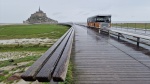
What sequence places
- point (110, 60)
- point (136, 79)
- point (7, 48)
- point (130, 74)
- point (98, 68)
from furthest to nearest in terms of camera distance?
point (7, 48) → point (110, 60) → point (98, 68) → point (130, 74) → point (136, 79)

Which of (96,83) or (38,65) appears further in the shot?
(96,83)

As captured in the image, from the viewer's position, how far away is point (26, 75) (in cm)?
332

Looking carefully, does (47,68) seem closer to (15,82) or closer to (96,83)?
Answer: (96,83)

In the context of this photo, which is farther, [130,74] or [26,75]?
[130,74]

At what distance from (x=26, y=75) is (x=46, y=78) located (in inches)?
10.6

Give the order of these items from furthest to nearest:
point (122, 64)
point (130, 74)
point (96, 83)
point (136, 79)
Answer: point (122, 64) → point (130, 74) → point (136, 79) → point (96, 83)

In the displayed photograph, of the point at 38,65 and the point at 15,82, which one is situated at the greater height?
the point at 38,65

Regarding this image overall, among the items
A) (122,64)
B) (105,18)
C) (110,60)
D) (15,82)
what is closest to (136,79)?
(122,64)

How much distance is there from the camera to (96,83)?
18.5 ft

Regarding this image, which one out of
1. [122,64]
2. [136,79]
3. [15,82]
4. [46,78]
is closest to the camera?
[46,78]

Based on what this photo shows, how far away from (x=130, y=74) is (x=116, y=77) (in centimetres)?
54

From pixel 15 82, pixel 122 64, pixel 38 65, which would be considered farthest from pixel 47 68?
pixel 15 82

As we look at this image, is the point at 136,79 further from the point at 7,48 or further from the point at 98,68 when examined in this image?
the point at 7,48


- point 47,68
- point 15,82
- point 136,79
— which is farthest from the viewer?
point 15,82
